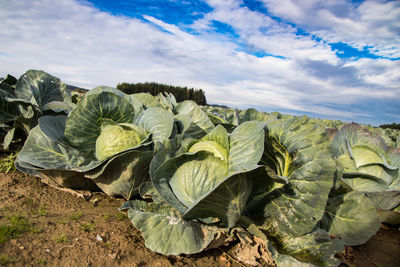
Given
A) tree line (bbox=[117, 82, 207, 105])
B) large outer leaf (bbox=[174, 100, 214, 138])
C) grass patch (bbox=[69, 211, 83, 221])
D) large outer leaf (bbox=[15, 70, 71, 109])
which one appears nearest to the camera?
grass patch (bbox=[69, 211, 83, 221])

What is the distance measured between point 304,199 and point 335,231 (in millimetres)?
730

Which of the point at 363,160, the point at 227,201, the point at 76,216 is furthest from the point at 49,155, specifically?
the point at 363,160

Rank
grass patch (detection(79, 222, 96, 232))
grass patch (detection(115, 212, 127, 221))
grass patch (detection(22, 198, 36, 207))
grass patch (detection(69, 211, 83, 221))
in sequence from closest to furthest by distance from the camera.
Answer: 1. grass patch (detection(79, 222, 96, 232))
2. grass patch (detection(69, 211, 83, 221))
3. grass patch (detection(115, 212, 127, 221))
4. grass patch (detection(22, 198, 36, 207))

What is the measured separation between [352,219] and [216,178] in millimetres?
1348

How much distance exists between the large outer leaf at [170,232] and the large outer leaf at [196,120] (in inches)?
35.8

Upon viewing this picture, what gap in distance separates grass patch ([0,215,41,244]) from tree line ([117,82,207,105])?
53157mm

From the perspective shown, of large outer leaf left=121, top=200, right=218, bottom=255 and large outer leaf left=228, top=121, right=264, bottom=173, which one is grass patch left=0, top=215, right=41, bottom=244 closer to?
large outer leaf left=121, top=200, right=218, bottom=255

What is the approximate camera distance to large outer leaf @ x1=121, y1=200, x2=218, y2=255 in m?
1.79

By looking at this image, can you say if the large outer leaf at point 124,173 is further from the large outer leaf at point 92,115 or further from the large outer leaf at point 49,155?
the large outer leaf at point 92,115

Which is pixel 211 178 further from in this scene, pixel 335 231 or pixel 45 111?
pixel 45 111

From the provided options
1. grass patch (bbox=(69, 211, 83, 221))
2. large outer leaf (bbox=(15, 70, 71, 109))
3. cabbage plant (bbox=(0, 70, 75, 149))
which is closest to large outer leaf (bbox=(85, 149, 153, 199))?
grass patch (bbox=(69, 211, 83, 221))

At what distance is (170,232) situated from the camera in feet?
6.17

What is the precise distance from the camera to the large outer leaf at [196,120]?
2.62 meters

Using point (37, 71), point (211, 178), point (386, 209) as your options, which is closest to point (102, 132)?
point (211, 178)
